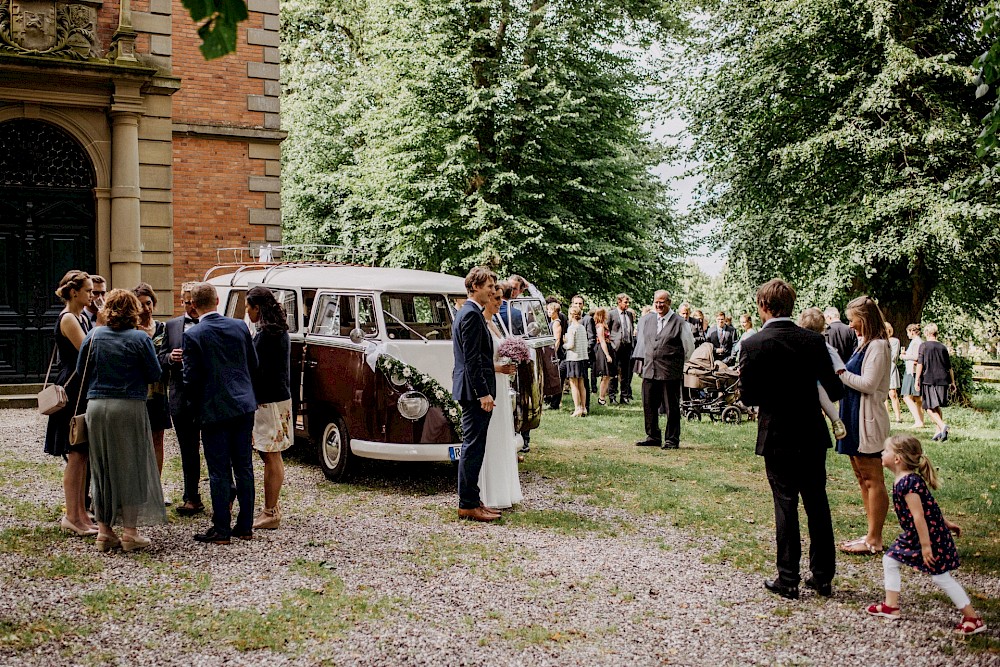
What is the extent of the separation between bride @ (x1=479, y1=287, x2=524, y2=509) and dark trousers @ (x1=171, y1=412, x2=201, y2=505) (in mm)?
2576

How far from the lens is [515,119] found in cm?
2308

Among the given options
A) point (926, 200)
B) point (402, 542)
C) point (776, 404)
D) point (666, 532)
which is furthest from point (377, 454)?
point (926, 200)

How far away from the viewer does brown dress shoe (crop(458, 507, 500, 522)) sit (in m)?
8.12

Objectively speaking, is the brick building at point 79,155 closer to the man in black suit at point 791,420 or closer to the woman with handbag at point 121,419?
the woman with handbag at point 121,419

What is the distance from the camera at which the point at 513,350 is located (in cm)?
857

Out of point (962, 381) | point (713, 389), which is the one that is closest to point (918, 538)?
point (713, 389)

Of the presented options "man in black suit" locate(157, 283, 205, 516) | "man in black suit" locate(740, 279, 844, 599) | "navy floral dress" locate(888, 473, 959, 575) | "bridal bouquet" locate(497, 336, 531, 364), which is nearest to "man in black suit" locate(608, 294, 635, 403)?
"bridal bouquet" locate(497, 336, 531, 364)

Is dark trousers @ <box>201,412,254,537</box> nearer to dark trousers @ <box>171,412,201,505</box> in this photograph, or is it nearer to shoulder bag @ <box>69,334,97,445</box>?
shoulder bag @ <box>69,334,97,445</box>

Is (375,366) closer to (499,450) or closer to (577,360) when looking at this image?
(499,450)

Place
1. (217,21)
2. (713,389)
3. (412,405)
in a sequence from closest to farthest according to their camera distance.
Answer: (217,21), (412,405), (713,389)

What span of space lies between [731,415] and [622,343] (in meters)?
3.56

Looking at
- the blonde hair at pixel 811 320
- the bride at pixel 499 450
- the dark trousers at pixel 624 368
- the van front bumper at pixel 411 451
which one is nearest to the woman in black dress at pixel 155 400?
the van front bumper at pixel 411 451

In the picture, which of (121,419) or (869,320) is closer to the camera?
(121,419)

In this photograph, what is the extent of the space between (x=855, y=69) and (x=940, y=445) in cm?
1041
